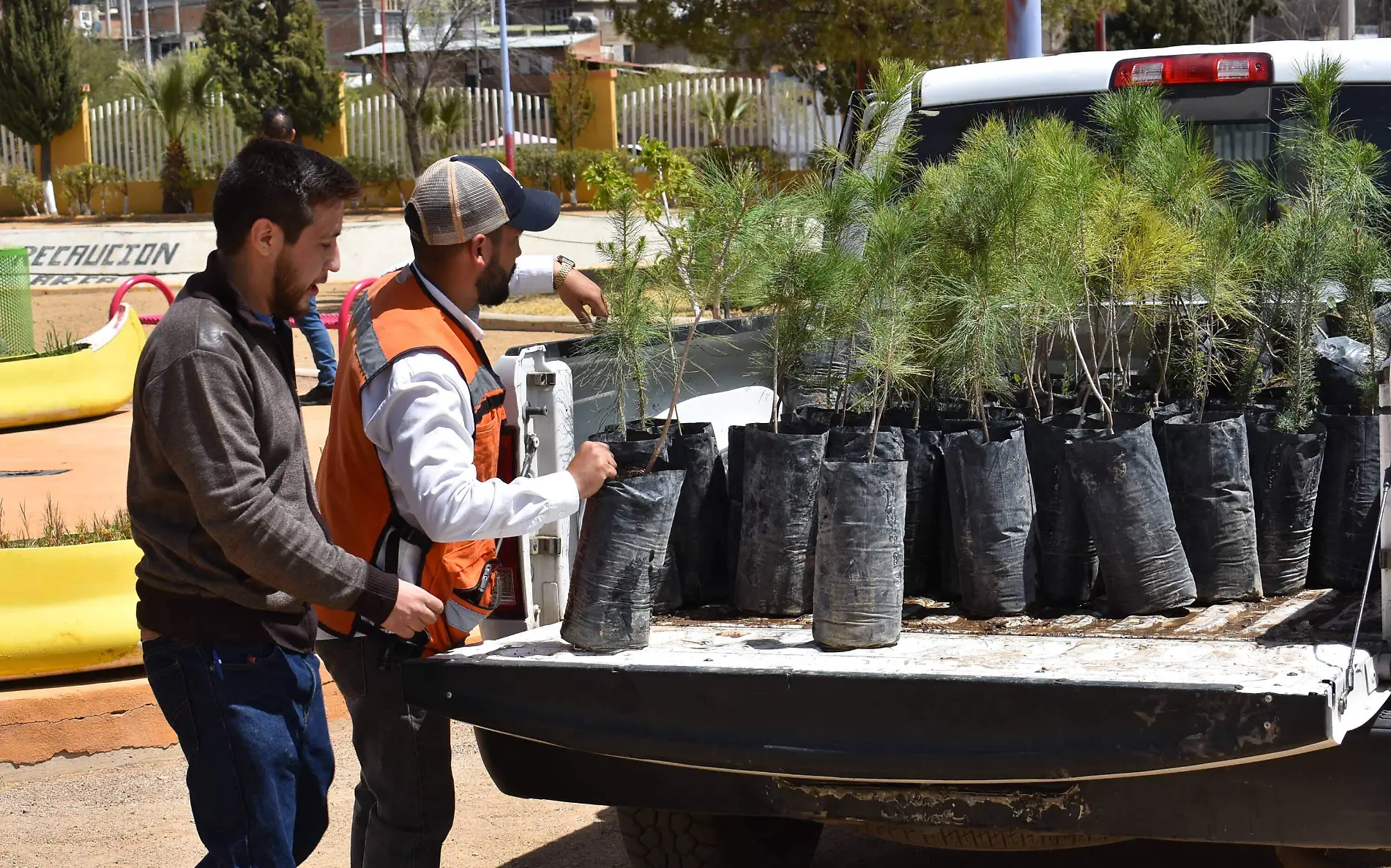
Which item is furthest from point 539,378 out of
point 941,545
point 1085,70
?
point 1085,70

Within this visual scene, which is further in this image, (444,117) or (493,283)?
(444,117)

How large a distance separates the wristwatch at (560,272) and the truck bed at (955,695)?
0.87 metres

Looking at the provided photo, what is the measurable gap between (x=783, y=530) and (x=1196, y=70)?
2200mm

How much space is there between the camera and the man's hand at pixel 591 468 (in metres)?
2.66

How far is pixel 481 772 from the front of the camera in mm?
4301

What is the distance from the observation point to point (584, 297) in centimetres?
323

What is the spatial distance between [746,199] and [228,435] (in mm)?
1280

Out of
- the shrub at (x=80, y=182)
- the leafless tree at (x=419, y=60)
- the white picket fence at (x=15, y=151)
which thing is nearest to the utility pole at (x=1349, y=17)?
the leafless tree at (x=419, y=60)

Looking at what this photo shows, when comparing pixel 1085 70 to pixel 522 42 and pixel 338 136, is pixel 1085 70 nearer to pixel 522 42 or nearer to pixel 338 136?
pixel 338 136

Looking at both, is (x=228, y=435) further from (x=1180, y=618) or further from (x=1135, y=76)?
(x=1135, y=76)

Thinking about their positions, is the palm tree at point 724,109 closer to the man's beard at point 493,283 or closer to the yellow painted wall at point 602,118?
the yellow painted wall at point 602,118

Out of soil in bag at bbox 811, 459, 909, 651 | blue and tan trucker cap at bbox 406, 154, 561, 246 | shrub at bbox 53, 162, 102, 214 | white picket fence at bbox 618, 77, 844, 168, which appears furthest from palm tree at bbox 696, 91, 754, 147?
soil in bag at bbox 811, 459, 909, 651

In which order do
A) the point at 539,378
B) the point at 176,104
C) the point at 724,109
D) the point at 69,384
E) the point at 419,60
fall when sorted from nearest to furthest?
the point at 539,378 < the point at 69,384 < the point at 724,109 < the point at 176,104 < the point at 419,60

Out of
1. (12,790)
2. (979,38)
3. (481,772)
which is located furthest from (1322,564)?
(979,38)
